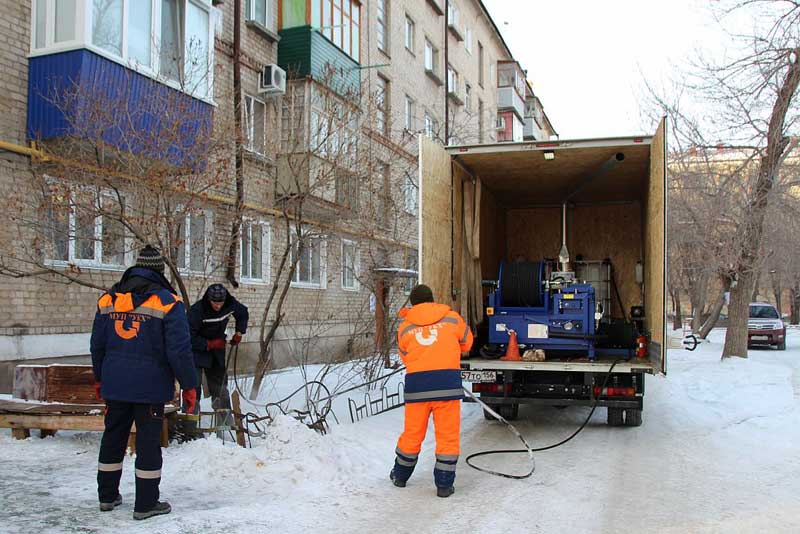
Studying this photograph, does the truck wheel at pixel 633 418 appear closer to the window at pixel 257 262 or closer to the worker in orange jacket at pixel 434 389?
the worker in orange jacket at pixel 434 389

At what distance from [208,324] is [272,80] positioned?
29.0ft

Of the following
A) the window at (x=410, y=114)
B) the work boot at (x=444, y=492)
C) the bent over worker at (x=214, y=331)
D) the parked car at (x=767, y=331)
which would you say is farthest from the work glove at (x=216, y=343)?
the parked car at (x=767, y=331)

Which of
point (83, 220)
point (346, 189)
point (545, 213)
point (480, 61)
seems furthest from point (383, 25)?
point (83, 220)

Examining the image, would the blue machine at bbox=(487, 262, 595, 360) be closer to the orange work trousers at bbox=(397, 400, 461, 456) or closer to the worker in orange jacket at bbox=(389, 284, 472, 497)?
the worker in orange jacket at bbox=(389, 284, 472, 497)

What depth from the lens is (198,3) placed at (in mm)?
12586

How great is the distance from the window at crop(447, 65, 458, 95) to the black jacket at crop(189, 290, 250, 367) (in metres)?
21.7

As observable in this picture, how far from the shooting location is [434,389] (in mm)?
5641

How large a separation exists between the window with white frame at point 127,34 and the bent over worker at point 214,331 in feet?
10.7

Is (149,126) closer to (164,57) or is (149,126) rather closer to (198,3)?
(164,57)

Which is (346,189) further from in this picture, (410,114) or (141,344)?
(410,114)

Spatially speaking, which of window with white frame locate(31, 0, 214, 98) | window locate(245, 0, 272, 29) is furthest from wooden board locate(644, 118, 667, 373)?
window locate(245, 0, 272, 29)

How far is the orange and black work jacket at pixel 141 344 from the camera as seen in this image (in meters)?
4.73

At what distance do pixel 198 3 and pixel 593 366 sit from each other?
917cm

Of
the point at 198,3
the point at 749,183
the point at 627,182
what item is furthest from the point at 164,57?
the point at 749,183
